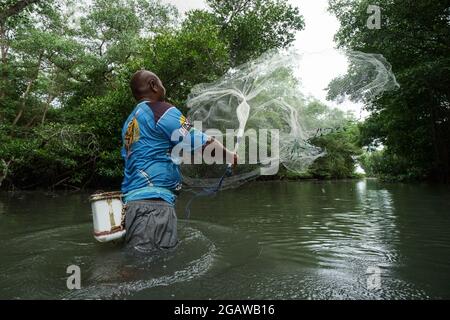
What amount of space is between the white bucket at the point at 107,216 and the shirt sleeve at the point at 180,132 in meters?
0.93

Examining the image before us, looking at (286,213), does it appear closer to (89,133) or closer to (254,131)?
(254,131)

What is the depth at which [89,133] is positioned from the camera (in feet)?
55.3

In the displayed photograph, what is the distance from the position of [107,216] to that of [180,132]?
3.85 ft

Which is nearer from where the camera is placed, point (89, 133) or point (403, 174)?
point (89, 133)

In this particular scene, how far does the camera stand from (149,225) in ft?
10.4

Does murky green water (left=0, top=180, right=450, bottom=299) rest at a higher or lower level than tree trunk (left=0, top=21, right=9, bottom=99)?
lower

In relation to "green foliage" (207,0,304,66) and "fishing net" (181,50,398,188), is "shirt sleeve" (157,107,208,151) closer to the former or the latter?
"fishing net" (181,50,398,188)

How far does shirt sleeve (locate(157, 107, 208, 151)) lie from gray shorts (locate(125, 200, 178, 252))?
1.94ft

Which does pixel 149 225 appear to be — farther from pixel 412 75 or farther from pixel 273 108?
pixel 412 75

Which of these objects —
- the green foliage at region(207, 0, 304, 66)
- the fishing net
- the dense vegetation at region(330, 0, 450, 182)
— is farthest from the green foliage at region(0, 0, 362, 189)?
the fishing net

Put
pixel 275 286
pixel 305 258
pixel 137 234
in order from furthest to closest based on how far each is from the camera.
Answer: pixel 305 258, pixel 137 234, pixel 275 286

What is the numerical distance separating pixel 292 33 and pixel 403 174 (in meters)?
11.7

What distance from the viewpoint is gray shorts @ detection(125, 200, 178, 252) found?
3.15 metres

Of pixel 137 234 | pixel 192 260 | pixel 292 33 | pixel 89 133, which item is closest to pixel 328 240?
pixel 192 260
